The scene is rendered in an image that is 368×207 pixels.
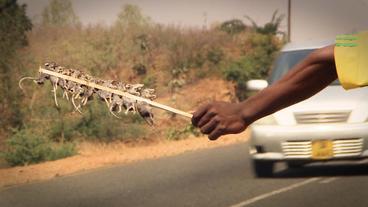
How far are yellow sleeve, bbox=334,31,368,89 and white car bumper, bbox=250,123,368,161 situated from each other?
6598 millimetres

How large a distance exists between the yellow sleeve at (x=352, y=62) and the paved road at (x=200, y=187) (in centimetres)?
541

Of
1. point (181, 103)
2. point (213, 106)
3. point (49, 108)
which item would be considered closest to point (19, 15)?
point (49, 108)

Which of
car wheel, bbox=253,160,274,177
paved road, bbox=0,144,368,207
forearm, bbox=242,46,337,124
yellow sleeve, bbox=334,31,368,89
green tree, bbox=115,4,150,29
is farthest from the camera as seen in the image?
green tree, bbox=115,4,150,29

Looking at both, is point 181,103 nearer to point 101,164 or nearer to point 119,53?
point 119,53

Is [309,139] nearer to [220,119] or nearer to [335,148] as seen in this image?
[335,148]

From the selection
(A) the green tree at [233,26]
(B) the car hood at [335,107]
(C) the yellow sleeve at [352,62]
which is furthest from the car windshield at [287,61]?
(A) the green tree at [233,26]

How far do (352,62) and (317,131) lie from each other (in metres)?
6.66

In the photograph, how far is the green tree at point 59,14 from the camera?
21.5 metres

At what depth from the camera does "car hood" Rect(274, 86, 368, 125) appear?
8.52 meters

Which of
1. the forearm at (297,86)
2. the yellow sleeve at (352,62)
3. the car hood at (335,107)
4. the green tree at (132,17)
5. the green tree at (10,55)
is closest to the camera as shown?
the yellow sleeve at (352,62)

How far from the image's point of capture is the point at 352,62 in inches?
73.9

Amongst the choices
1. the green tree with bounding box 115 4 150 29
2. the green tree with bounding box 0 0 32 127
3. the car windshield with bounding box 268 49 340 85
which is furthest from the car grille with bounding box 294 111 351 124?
the green tree with bounding box 115 4 150 29

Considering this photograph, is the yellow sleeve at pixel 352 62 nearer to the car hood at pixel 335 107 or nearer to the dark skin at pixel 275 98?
the dark skin at pixel 275 98

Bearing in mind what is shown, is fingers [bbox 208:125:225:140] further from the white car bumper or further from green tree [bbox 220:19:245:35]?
green tree [bbox 220:19:245:35]
